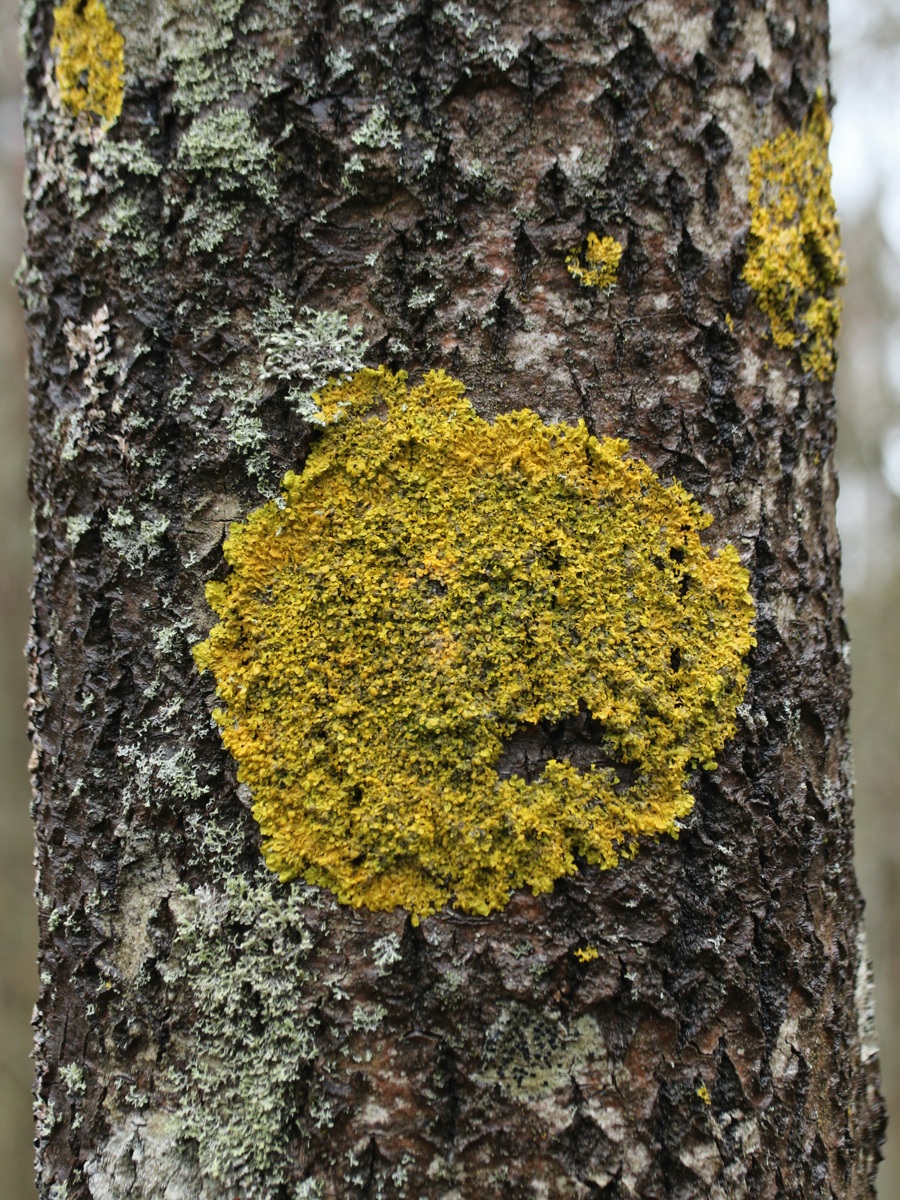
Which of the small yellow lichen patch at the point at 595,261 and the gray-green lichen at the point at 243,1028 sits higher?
the small yellow lichen patch at the point at 595,261

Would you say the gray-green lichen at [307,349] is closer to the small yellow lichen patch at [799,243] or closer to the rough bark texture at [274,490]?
the rough bark texture at [274,490]

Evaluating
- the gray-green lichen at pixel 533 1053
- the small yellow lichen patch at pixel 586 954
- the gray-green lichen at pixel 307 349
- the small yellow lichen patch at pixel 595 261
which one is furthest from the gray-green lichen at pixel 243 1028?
the small yellow lichen patch at pixel 595 261

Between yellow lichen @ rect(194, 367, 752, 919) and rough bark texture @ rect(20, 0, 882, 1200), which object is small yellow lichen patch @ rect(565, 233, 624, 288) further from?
yellow lichen @ rect(194, 367, 752, 919)

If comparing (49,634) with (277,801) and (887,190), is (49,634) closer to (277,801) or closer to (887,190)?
(277,801)

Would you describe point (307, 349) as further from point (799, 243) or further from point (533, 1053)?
point (533, 1053)

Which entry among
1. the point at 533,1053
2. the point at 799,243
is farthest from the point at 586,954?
the point at 799,243

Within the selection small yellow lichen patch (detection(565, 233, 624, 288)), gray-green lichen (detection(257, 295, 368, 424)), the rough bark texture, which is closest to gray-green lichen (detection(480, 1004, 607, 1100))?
the rough bark texture
